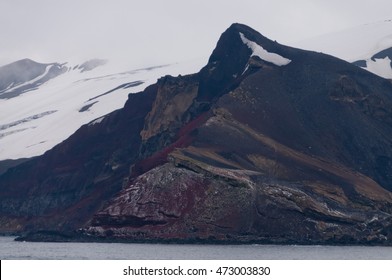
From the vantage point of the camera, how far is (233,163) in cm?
12244

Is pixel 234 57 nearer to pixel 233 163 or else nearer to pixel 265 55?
pixel 265 55

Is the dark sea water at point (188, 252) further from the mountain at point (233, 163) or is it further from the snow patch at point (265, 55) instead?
the snow patch at point (265, 55)

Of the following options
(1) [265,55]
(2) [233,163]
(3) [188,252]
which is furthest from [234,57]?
(3) [188,252]

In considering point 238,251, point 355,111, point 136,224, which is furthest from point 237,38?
point 238,251

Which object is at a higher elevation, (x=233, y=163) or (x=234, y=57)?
(x=234, y=57)

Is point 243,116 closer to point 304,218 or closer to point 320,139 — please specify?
point 320,139

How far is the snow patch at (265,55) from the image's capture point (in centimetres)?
15100

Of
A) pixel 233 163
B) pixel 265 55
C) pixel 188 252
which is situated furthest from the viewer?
pixel 265 55

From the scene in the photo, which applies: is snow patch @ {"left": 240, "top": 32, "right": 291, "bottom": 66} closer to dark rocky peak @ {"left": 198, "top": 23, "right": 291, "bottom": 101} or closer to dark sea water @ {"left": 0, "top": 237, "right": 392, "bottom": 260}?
dark rocky peak @ {"left": 198, "top": 23, "right": 291, "bottom": 101}

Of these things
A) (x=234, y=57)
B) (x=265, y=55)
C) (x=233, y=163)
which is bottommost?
(x=233, y=163)

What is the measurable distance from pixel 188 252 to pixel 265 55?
212 ft

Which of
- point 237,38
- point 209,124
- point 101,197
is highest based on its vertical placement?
point 237,38

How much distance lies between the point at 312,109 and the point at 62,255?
57532 mm
